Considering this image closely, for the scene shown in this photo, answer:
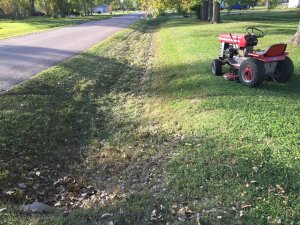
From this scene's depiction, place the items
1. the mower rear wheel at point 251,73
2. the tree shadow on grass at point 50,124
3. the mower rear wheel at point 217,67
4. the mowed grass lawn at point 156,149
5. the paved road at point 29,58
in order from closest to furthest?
the mowed grass lawn at point 156,149, the tree shadow on grass at point 50,124, the mower rear wheel at point 251,73, the mower rear wheel at point 217,67, the paved road at point 29,58

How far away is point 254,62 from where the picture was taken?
870 centimetres

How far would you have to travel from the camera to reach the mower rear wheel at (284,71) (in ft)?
30.1

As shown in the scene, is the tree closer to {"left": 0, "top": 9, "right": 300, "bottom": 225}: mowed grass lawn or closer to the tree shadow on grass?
the tree shadow on grass

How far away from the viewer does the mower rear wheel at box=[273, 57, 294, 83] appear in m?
9.17

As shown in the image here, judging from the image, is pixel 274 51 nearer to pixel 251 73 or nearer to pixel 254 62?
pixel 254 62

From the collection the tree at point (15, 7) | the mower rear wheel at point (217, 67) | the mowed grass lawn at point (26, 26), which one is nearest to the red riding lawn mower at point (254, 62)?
the mower rear wheel at point (217, 67)

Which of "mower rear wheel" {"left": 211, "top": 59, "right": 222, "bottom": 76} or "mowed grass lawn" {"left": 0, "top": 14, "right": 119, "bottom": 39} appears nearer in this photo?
"mower rear wheel" {"left": 211, "top": 59, "right": 222, "bottom": 76}

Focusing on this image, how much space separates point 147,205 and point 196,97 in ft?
15.2

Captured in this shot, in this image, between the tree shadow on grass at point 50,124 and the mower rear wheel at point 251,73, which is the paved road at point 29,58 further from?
the mower rear wheel at point 251,73

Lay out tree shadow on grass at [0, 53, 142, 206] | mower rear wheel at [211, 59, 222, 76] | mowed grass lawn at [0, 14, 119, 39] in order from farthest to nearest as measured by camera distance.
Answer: mowed grass lawn at [0, 14, 119, 39] → mower rear wheel at [211, 59, 222, 76] → tree shadow on grass at [0, 53, 142, 206]

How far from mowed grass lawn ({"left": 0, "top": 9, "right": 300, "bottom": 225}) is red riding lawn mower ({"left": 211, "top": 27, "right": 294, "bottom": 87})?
295 millimetres

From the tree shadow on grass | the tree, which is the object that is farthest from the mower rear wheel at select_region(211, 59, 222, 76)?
the tree

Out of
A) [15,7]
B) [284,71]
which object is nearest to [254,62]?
[284,71]

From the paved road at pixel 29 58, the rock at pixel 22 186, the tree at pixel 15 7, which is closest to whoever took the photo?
the rock at pixel 22 186
